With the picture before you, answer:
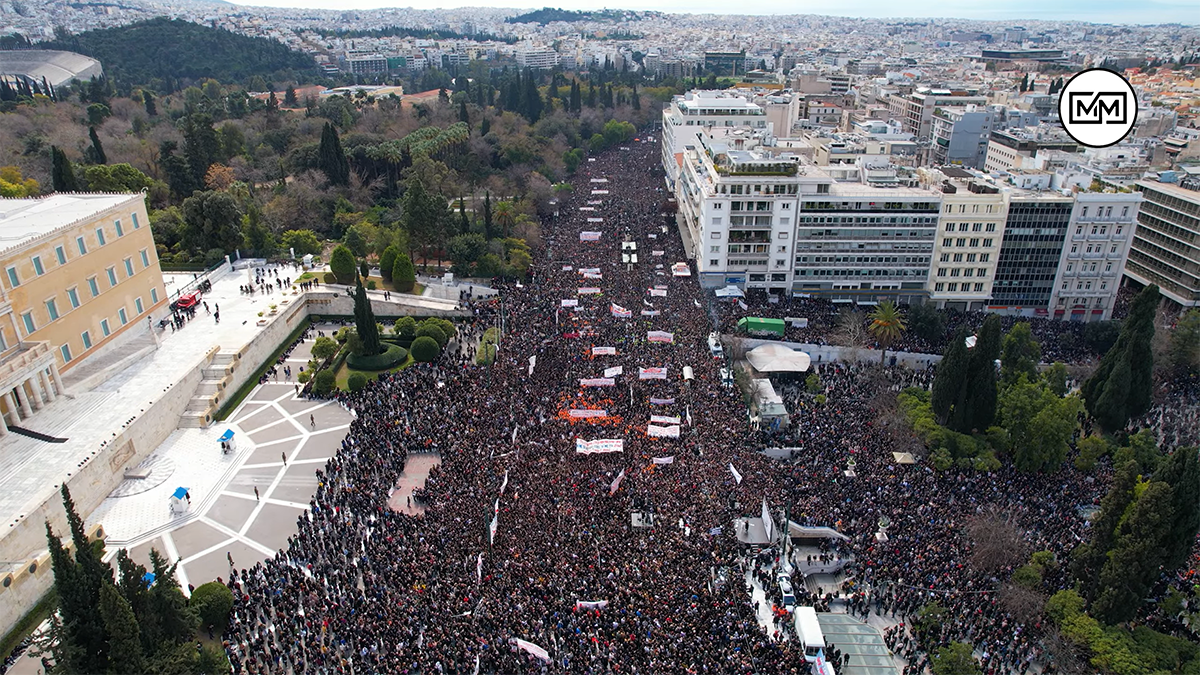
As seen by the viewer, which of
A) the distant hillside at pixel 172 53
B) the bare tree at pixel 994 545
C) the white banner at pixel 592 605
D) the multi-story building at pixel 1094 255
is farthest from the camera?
the distant hillside at pixel 172 53

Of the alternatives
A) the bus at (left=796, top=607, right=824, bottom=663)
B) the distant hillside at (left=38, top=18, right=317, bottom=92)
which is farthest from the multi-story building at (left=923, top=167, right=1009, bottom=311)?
the distant hillside at (left=38, top=18, right=317, bottom=92)

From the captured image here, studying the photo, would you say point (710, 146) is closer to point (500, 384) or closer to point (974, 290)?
point (974, 290)

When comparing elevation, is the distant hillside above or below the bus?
above

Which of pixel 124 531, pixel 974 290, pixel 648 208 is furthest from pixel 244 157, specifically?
pixel 974 290

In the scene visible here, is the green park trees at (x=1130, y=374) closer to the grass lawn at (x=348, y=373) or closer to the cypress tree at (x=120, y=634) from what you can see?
the grass lawn at (x=348, y=373)

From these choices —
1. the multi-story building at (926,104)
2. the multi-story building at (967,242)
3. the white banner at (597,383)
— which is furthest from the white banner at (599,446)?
the multi-story building at (926,104)

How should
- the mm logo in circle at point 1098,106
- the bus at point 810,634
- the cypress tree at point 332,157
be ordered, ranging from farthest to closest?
the cypress tree at point 332,157, the mm logo in circle at point 1098,106, the bus at point 810,634

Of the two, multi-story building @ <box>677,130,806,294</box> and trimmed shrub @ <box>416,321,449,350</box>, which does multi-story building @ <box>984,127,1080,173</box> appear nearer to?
multi-story building @ <box>677,130,806,294</box>
